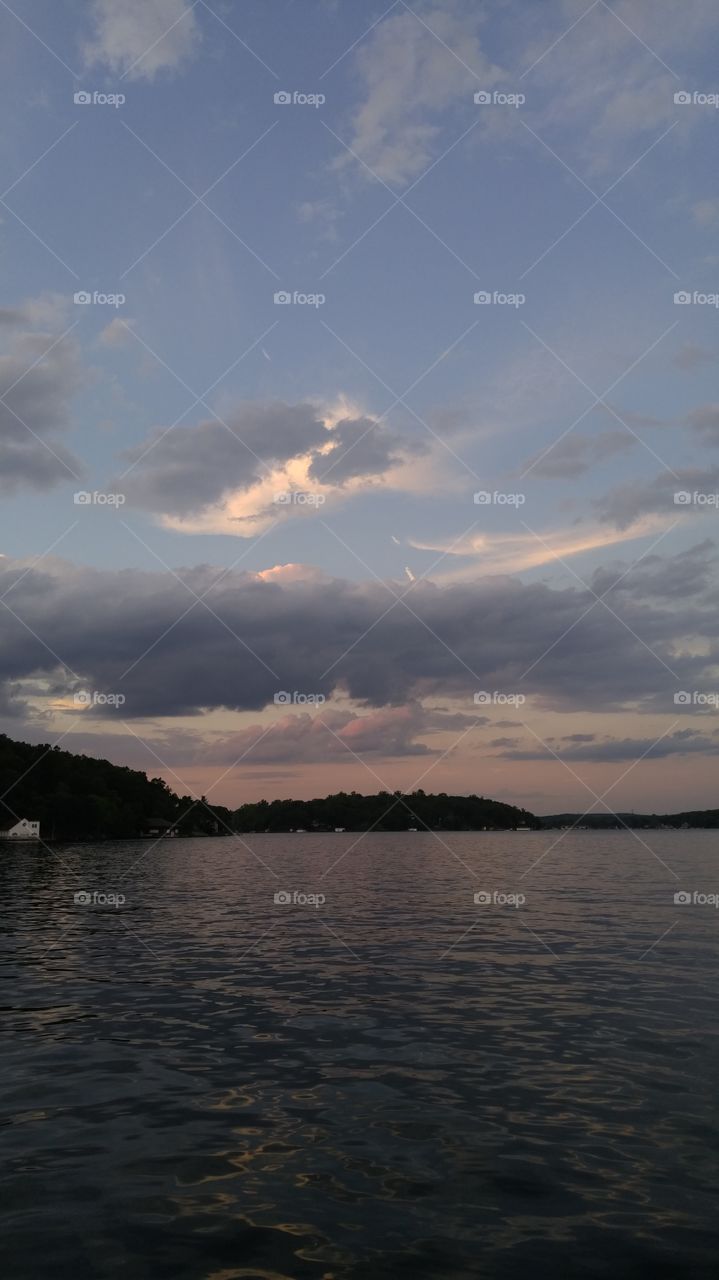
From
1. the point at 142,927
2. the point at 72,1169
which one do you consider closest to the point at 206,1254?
the point at 72,1169

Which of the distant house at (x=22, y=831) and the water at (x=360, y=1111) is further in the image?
the distant house at (x=22, y=831)

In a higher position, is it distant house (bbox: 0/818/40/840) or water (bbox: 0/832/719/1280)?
water (bbox: 0/832/719/1280)

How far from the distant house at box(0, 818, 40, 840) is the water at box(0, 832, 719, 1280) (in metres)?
165

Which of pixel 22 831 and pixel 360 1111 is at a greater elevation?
pixel 360 1111

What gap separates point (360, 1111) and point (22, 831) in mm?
188689

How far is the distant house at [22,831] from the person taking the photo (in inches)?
7249

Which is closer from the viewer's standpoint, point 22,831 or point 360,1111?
point 360,1111

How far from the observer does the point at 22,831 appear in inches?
7323

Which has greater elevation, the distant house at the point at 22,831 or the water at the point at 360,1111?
the water at the point at 360,1111

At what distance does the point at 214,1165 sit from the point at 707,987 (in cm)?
1781

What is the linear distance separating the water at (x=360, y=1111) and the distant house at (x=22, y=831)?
543 ft

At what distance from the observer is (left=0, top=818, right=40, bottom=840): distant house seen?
604ft

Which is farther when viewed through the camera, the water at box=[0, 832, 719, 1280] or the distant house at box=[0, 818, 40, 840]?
the distant house at box=[0, 818, 40, 840]

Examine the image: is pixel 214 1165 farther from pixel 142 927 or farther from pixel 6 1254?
pixel 142 927
